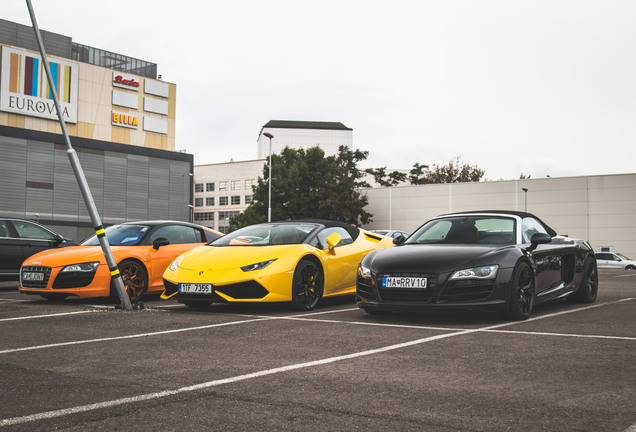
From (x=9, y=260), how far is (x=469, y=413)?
1277 centimetres

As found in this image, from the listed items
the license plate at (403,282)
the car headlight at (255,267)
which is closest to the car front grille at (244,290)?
the car headlight at (255,267)

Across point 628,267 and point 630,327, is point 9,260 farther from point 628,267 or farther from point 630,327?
point 628,267

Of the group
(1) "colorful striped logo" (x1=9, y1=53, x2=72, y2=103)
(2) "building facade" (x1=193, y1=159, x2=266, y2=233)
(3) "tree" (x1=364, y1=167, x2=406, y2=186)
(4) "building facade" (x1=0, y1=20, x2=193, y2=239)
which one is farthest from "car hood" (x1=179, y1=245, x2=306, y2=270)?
(2) "building facade" (x1=193, y1=159, x2=266, y2=233)

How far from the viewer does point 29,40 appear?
54.8 meters

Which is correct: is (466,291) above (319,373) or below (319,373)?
above

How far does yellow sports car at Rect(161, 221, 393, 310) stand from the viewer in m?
8.48

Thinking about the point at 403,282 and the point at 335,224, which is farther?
the point at 335,224

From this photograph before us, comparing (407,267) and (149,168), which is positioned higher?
(149,168)

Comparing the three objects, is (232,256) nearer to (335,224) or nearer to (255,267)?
(255,267)

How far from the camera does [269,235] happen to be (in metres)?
9.70

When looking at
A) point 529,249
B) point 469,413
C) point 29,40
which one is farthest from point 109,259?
point 29,40

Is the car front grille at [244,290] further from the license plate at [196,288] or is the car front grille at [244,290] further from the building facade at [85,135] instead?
the building facade at [85,135]

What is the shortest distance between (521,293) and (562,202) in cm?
5531

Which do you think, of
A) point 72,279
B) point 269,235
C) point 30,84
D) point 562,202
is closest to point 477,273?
→ point 269,235
